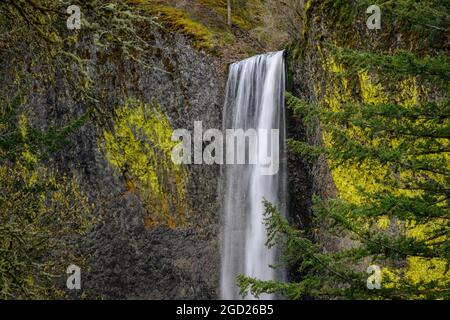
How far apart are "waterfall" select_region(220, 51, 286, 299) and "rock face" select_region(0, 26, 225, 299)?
492 millimetres

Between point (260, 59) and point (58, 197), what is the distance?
8.66 m

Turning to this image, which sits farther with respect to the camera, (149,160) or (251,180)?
(149,160)

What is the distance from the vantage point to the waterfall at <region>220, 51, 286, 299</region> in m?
18.0

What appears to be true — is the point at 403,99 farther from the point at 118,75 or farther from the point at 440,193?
the point at 118,75

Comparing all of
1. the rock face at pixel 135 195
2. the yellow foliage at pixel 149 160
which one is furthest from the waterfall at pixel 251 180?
the yellow foliage at pixel 149 160

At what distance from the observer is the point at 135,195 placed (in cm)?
2136

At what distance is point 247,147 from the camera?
64.2ft

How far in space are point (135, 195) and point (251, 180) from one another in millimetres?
4483

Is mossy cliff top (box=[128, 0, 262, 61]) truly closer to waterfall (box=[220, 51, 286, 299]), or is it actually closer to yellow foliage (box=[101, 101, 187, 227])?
waterfall (box=[220, 51, 286, 299])

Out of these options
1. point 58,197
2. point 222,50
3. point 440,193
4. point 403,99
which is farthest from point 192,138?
point 440,193

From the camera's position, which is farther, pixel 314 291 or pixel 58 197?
pixel 58 197

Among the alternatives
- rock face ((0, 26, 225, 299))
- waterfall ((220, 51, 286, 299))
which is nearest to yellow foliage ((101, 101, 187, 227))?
rock face ((0, 26, 225, 299))

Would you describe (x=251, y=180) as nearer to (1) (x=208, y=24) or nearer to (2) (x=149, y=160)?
(2) (x=149, y=160)

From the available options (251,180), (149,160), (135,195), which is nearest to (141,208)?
(135,195)
